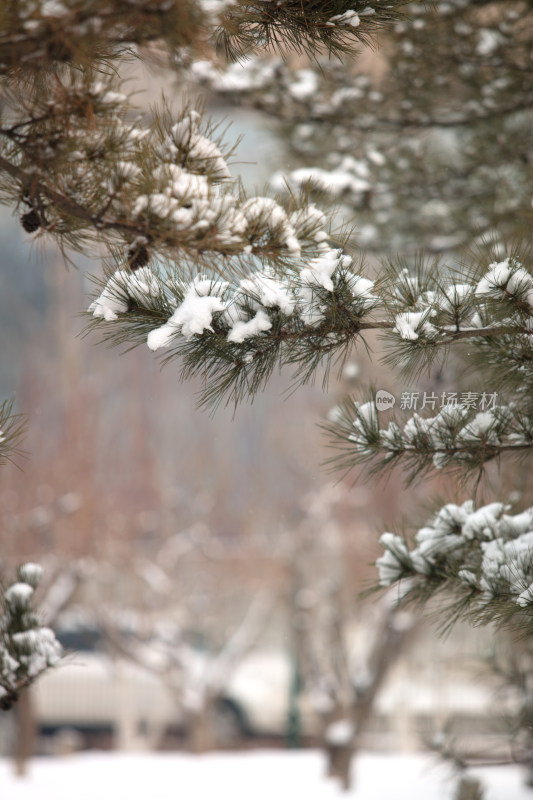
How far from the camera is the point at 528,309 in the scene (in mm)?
1604

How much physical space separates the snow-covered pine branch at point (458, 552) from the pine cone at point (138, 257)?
987 millimetres

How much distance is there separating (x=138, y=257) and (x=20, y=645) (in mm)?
1135

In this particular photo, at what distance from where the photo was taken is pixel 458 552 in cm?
201

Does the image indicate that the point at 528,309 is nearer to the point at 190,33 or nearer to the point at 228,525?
the point at 190,33

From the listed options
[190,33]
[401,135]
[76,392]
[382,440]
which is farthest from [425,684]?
[190,33]

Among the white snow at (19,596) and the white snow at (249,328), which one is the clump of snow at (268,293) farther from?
the white snow at (19,596)

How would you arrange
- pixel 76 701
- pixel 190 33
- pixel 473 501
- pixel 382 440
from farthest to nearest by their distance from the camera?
pixel 76 701 < pixel 473 501 < pixel 382 440 < pixel 190 33

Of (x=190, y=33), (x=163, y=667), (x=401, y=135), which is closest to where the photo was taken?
(x=190, y=33)

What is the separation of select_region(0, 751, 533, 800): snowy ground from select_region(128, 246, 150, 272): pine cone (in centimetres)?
406

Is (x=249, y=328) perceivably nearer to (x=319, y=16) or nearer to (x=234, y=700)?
(x=319, y=16)

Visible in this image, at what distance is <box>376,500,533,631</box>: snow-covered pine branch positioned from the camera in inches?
73.3

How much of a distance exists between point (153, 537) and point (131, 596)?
3.25 ft

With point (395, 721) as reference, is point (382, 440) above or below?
above

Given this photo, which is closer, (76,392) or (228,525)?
(76,392)
